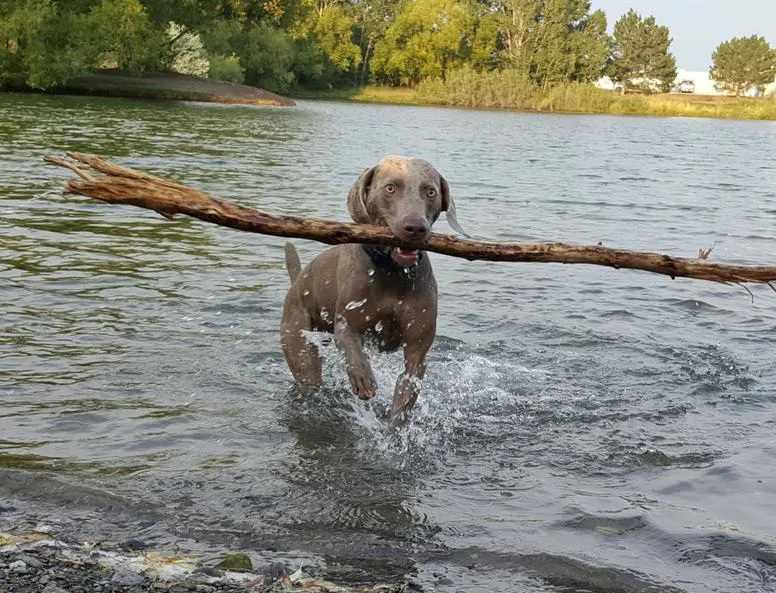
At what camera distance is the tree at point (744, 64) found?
11212cm

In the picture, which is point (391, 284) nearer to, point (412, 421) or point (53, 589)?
point (412, 421)

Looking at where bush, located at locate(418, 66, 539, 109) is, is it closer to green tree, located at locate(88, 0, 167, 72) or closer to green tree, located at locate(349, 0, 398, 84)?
green tree, located at locate(349, 0, 398, 84)

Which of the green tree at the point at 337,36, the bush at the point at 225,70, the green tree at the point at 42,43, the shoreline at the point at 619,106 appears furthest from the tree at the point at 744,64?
the green tree at the point at 42,43

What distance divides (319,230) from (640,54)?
111 meters

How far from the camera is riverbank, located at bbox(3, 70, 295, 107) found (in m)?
49.8

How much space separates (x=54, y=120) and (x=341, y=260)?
26.5 m

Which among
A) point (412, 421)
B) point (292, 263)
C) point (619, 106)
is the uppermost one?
point (619, 106)

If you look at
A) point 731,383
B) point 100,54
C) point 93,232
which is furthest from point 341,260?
point 100,54

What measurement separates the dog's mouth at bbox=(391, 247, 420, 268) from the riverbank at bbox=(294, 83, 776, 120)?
72250 millimetres

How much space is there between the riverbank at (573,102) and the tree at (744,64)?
30.8 m

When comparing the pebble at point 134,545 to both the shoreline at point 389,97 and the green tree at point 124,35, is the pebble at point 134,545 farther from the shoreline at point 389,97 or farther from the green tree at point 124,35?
the green tree at point 124,35

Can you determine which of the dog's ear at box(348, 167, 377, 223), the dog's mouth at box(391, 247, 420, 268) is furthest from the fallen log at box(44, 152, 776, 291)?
Result: the dog's ear at box(348, 167, 377, 223)

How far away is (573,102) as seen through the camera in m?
76.6

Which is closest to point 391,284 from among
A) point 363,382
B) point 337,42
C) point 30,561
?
point 363,382
